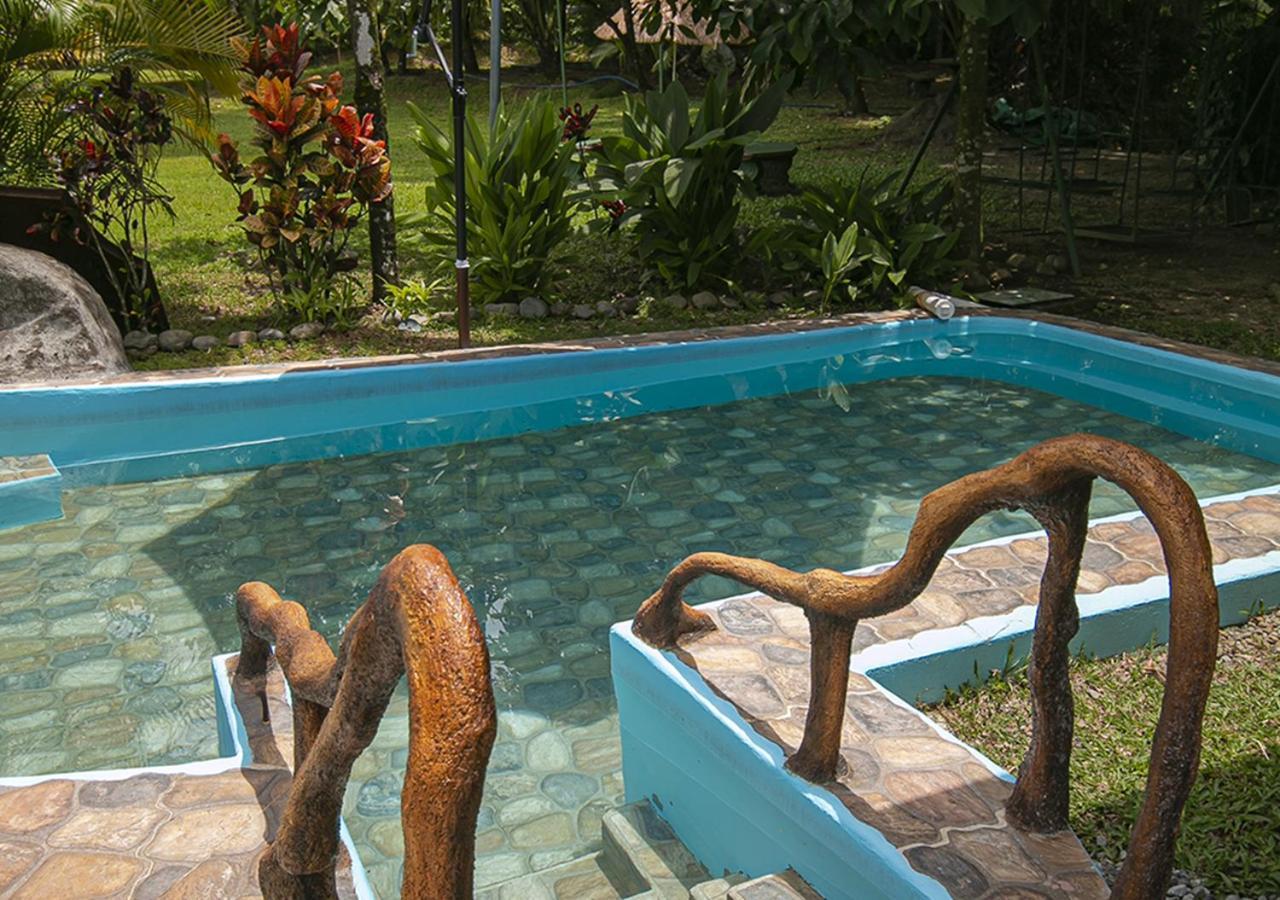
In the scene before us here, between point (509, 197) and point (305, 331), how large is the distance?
1685mm

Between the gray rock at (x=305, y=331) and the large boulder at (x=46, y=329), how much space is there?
1033 mm

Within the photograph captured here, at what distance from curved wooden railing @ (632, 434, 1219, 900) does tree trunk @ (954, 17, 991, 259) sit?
640 centimetres

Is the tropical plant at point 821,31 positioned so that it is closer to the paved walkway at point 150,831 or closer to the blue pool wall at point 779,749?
the blue pool wall at point 779,749

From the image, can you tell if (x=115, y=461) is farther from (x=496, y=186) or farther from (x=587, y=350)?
(x=496, y=186)

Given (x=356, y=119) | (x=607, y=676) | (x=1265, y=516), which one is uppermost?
(x=356, y=119)

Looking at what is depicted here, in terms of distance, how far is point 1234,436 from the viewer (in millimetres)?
6363

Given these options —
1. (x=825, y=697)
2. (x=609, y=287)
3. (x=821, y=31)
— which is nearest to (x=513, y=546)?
(x=825, y=697)

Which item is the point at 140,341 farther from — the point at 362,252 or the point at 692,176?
the point at 692,176

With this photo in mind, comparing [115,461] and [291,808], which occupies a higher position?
Answer: [291,808]

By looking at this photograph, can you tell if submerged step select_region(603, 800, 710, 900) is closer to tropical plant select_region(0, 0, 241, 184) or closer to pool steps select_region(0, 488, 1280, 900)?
pool steps select_region(0, 488, 1280, 900)

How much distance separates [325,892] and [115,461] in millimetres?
5026

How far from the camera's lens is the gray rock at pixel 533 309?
8.29 m

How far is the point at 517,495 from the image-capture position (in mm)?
5668

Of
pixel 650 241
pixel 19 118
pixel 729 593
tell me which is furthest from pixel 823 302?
pixel 19 118
